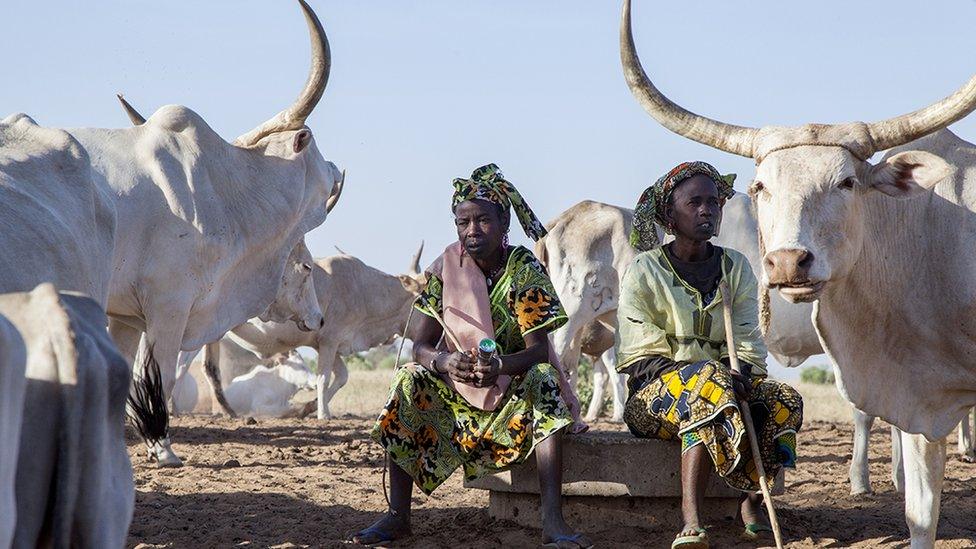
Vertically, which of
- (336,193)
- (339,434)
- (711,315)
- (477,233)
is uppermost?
(336,193)

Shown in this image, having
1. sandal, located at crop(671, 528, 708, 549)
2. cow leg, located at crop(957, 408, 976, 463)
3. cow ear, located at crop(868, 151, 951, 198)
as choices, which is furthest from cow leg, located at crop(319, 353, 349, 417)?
cow ear, located at crop(868, 151, 951, 198)

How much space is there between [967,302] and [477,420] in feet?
6.45

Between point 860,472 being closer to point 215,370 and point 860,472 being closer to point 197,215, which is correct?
point 197,215

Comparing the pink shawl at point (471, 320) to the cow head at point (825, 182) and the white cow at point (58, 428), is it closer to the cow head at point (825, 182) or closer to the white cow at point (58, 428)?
the cow head at point (825, 182)

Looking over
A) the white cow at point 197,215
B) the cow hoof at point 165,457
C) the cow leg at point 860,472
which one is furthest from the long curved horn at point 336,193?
the cow leg at point 860,472

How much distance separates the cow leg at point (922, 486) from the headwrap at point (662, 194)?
1276mm

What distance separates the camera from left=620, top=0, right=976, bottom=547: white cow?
187 inches

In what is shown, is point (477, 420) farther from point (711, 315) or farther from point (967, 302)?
point (967, 302)

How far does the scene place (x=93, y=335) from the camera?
2674mm

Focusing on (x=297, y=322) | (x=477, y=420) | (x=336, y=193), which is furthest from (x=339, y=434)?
(x=477, y=420)

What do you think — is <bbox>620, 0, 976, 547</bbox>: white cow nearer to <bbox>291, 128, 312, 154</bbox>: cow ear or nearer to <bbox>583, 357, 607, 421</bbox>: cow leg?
<bbox>291, 128, 312, 154</bbox>: cow ear

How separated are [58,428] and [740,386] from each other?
294 centimetres

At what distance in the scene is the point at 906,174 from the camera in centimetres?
468

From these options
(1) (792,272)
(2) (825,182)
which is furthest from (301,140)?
(1) (792,272)
